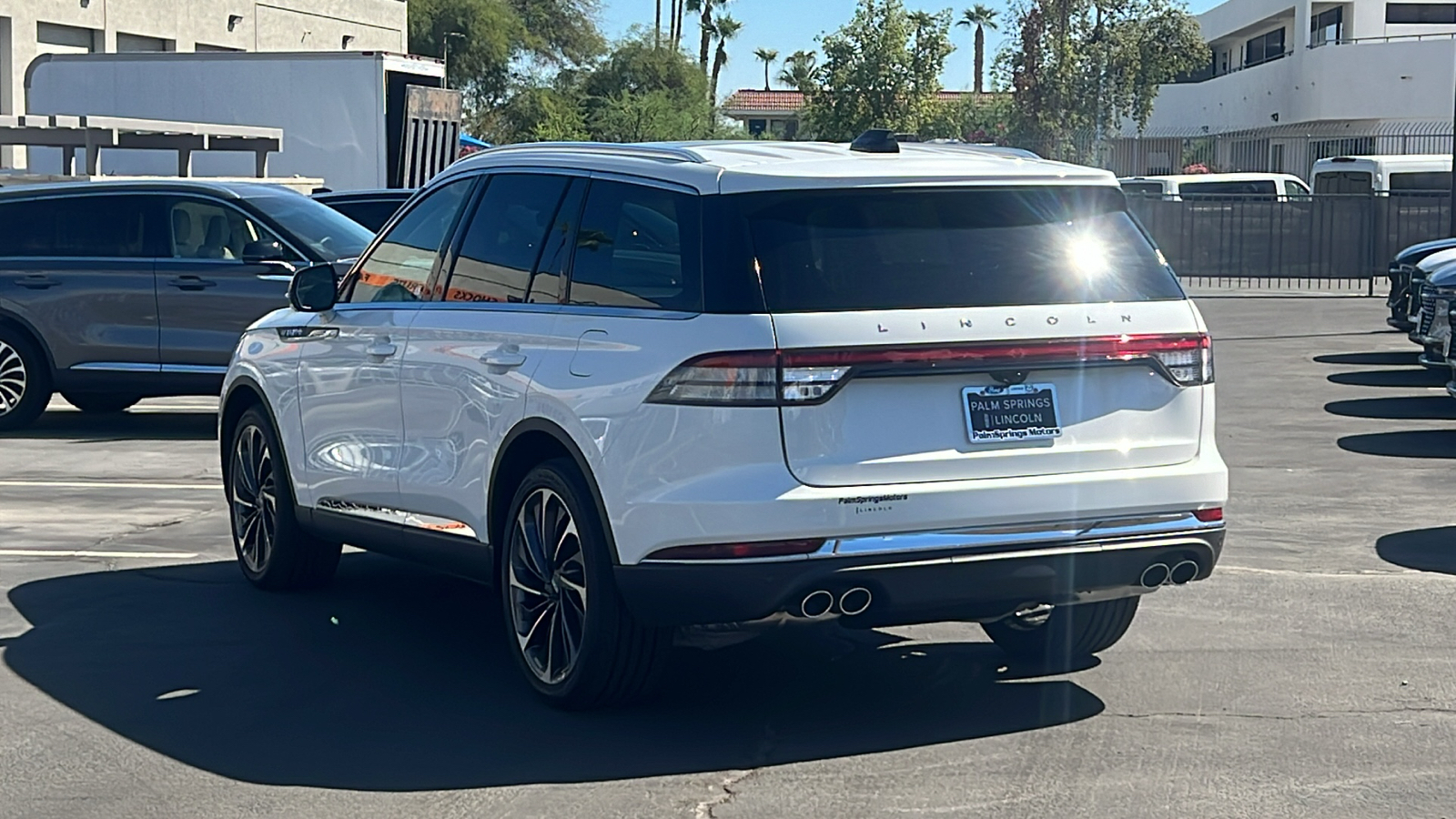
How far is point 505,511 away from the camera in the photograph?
653cm

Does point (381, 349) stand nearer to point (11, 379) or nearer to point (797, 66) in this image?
point (11, 379)

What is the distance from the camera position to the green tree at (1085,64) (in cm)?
5628

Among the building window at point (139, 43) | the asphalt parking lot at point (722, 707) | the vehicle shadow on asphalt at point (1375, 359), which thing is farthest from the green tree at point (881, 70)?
the asphalt parking lot at point (722, 707)

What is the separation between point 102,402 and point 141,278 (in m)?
1.91

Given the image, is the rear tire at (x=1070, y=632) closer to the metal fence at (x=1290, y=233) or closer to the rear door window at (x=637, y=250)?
the rear door window at (x=637, y=250)

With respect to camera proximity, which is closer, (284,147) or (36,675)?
(36,675)

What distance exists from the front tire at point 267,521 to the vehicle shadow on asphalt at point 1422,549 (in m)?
4.84

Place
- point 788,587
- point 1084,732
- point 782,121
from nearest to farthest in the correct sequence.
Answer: point 788,587, point 1084,732, point 782,121

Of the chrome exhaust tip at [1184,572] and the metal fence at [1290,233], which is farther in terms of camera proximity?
the metal fence at [1290,233]

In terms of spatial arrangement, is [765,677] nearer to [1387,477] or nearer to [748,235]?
[748,235]

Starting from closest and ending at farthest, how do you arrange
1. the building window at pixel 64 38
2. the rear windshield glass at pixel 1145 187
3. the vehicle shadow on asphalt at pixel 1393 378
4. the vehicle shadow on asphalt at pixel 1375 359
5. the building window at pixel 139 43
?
1. the vehicle shadow on asphalt at pixel 1393 378
2. the vehicle shadow on asphalt at pixel 1375 359
3. the rear windshield glass at pixel 1145 187
4. the building window at pixel 64 38
5. the building window at pixel 139 43

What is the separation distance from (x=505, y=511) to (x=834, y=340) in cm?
149

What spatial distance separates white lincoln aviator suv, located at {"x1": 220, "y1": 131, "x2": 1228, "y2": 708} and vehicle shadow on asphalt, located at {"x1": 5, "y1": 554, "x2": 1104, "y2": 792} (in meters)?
0.30

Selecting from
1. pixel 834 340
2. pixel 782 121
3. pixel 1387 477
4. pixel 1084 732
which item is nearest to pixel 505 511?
pixel 834 340
